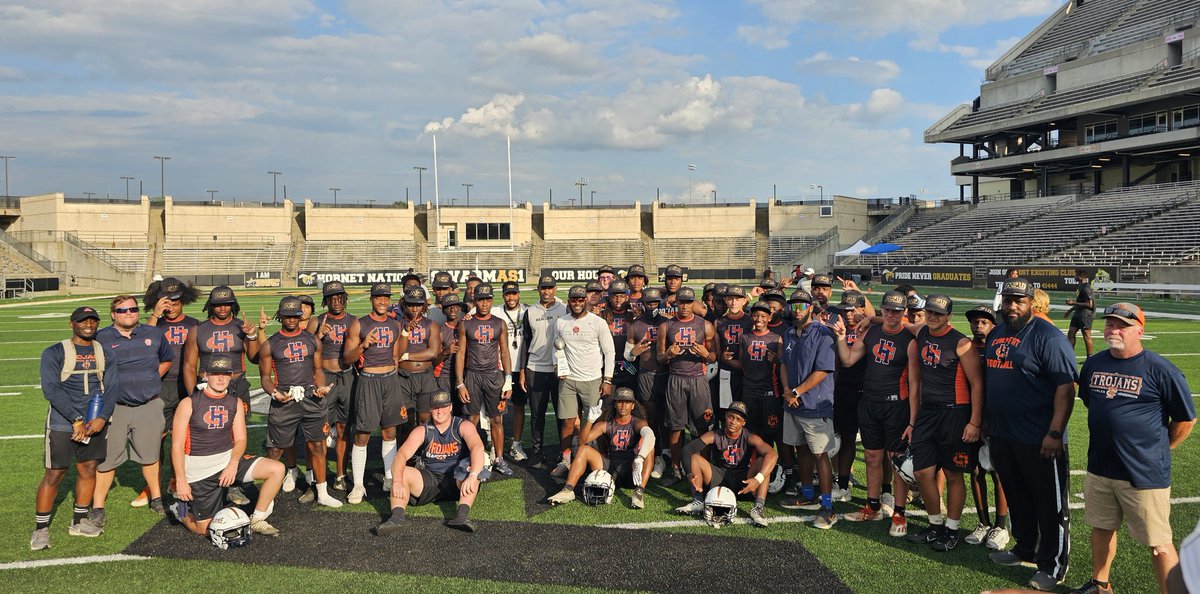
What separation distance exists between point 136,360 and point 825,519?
6187mm

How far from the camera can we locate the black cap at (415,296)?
756 centimetres

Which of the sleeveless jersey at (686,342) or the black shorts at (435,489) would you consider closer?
the black shorts at (435,489)

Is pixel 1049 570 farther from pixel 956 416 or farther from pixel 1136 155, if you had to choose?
pixel 1136 155

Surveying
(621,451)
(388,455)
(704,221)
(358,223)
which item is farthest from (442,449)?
(358,223)

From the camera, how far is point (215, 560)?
18.2 feet

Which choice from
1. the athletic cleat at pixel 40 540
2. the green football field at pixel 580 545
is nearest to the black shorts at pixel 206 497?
the green football field at pixel 580 545

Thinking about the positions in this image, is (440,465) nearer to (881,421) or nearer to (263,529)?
(263,529)

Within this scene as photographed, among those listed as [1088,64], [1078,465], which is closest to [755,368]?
[1078,465]

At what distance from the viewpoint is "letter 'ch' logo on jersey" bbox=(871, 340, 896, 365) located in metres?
6.13

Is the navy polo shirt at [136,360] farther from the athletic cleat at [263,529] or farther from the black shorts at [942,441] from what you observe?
the black shorts at [942,441]

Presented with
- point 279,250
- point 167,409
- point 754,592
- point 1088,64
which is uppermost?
point 1088,64

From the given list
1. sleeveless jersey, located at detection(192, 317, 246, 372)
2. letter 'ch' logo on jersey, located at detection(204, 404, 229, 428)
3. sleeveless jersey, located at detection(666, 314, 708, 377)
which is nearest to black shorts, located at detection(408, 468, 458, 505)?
letter 'ch' logo on jersey, located at detection(204, 404, 229, 428)

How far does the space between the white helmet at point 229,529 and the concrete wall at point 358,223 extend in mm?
58890

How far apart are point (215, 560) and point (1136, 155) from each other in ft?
174
